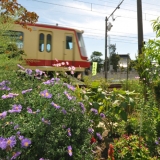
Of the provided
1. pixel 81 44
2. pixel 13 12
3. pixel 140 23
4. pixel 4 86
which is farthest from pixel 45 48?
pixel 4 86

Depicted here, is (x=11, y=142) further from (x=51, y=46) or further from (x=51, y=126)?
(x=51, y=46)

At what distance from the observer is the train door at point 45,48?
938 cm

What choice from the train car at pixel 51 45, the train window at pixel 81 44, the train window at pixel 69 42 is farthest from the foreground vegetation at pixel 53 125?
the train window at pixel 81 44

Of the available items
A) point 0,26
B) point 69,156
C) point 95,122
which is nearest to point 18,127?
point 69,156

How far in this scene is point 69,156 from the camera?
5.02ft

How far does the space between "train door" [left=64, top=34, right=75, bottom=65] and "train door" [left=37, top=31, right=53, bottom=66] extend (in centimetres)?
69

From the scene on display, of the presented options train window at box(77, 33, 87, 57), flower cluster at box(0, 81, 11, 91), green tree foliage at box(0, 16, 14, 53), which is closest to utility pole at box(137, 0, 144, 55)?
train window at box(77, 33, 87, 57)

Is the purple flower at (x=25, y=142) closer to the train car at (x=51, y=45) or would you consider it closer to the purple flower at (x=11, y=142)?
the purple flower at (x=11, y=142)

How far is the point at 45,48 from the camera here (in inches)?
375

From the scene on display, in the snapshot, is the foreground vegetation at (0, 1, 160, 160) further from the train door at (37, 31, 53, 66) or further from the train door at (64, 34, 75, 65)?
the train door at (64, 34, 75, 65)

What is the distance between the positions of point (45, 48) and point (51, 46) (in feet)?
0.91

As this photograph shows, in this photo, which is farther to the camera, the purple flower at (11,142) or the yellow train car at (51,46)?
the yellow train car at (51,46)

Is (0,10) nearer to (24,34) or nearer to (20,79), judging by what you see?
(20,79)

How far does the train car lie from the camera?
908cm
